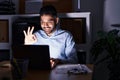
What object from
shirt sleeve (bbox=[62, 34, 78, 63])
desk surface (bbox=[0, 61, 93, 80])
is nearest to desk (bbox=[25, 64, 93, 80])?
desk surface (bbox=[0, 61, 93, 80])

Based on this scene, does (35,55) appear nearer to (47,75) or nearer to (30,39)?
(47,75)

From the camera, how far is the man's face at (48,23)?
2.74m

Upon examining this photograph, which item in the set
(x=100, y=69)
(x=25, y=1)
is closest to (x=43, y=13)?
(x=25, y=1)

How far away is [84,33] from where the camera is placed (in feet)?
11.8

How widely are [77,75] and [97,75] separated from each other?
2.02m

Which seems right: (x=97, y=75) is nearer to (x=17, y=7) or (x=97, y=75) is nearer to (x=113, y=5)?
(x=113, y=5)

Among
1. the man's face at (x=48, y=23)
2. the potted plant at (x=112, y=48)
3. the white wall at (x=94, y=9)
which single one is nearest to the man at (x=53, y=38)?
the man's face at (x=48, y=23)

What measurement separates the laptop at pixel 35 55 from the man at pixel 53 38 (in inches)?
21.8

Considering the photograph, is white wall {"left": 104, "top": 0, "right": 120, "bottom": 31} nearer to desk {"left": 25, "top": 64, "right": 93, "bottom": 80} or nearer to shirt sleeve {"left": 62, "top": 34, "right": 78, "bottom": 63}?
shirt sleeve {"left": 62, "top": 34, "right": 78, "bottom": 63}

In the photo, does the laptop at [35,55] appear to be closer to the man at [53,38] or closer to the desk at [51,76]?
the desk at [51,76]

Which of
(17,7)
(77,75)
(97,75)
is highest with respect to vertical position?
(17,7)

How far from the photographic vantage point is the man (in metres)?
2.73

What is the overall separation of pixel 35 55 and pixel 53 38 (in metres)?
0.82

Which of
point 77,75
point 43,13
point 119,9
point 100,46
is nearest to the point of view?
point 77,75
